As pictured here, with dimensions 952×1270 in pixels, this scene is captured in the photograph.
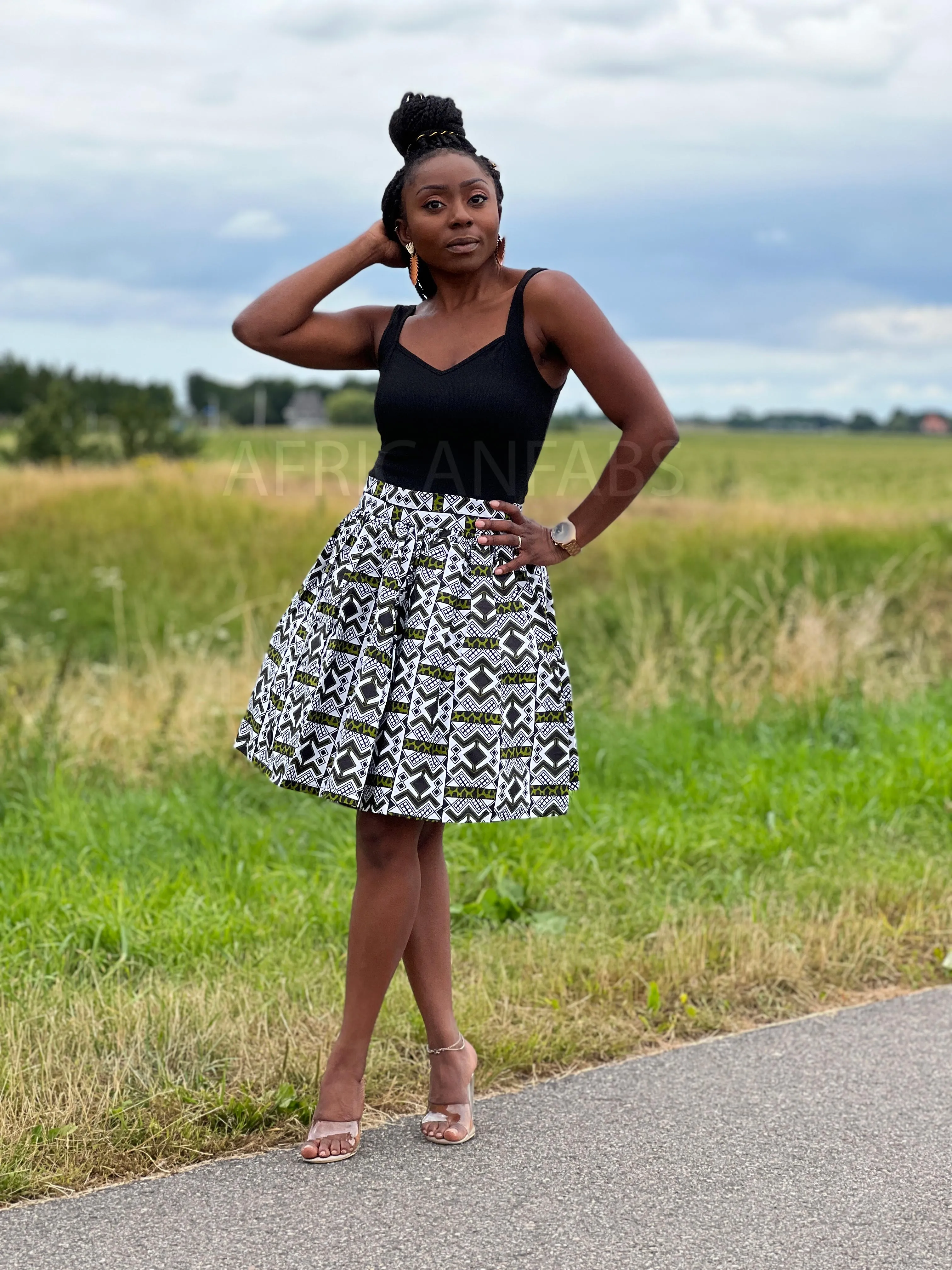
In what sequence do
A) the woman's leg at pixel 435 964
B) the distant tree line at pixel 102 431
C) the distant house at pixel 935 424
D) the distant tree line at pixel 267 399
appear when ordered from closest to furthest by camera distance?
the woman's leg at pixel 435 964 → the distant tree line at pixel 102 431 → the distant tree line at pixel 267 399 → the distant house at pixel 935 424

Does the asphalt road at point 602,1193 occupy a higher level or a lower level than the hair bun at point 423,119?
lower

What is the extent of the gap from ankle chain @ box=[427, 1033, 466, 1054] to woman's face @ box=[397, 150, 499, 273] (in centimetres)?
179

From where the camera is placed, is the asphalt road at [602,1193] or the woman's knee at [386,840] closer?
the asphalt road at [602,1193]

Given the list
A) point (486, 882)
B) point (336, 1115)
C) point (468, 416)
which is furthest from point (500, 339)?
point (486, 882)

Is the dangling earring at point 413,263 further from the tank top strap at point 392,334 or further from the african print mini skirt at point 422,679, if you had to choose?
the african print mini skirt at point 422,679

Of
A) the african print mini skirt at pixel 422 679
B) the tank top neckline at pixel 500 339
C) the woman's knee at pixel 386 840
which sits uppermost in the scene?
the tank top neckline at pixel 500 339

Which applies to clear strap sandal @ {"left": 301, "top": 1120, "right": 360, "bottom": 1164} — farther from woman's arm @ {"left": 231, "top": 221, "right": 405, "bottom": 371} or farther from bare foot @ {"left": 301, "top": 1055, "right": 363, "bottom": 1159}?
woman's arm @ {"left": 231, "top": 221, "right": 405, "bottom": 371}

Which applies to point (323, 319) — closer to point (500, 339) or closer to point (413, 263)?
point (413, 263)

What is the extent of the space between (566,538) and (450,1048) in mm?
1237

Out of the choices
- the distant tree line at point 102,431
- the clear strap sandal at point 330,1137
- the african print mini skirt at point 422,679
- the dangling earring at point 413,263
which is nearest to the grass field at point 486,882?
the clear strap sandal at point 330,1137

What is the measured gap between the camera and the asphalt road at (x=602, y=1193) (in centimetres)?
252

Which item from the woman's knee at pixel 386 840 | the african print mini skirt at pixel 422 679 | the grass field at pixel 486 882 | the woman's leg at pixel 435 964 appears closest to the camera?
the african print mini skirt at pixel 422 679

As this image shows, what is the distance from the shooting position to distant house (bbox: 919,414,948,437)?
138250mm

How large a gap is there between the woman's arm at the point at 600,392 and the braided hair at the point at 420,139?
0.28m
